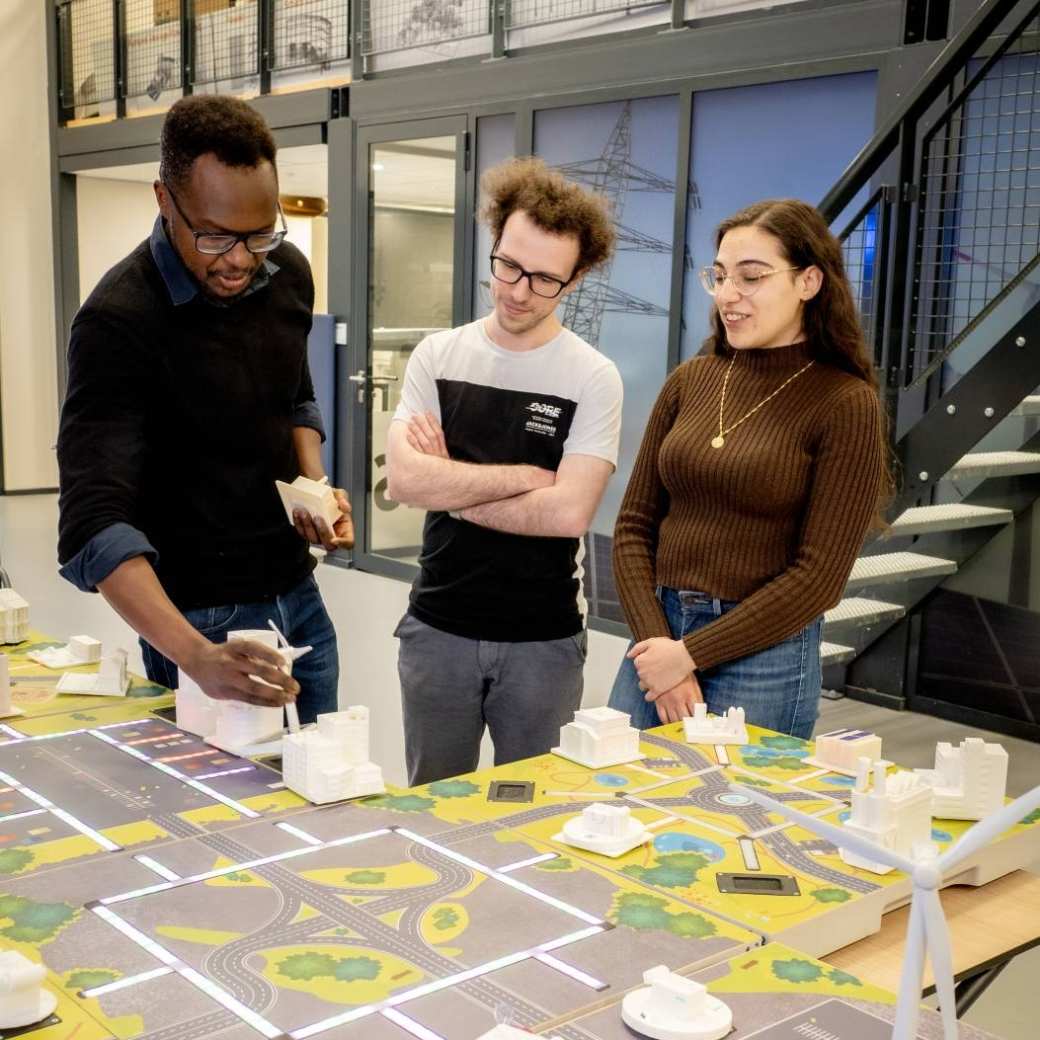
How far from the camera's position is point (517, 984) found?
121cm

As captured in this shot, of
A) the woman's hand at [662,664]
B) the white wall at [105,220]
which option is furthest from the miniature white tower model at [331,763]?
the white wall at [105,220]

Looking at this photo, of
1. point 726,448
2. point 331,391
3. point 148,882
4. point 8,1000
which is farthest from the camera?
point 331,391

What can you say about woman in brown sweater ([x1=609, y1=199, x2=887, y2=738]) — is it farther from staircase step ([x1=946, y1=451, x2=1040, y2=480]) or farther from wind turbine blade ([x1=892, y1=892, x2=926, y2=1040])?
staircase step ([x1=946, y1=451, x2=1040, y2=480])

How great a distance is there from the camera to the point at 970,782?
169 cm

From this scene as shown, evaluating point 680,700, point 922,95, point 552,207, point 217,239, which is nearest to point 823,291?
point 552,207

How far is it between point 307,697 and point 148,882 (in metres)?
0.87

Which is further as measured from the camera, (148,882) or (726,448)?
(726,448)

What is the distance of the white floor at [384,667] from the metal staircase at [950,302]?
1.06 feet

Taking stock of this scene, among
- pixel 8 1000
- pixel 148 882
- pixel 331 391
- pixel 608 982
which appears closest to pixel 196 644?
pixel 148 882

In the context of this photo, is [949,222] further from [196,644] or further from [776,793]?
[196,644]

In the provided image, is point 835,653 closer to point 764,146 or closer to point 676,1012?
point 764,146

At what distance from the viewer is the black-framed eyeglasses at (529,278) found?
2.29 metres

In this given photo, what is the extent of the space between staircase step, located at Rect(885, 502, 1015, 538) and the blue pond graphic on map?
3001mm

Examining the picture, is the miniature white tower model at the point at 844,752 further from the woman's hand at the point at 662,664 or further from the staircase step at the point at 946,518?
the staircase step at the point at 946,518
